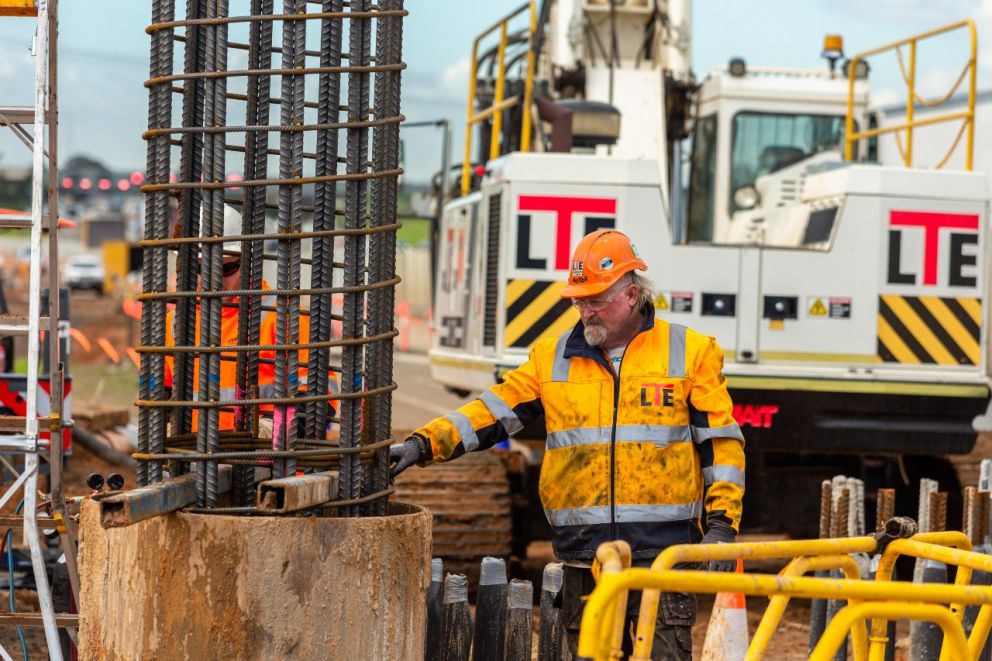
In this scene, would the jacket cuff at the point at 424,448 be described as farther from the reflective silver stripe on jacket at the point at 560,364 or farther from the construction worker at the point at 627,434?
the reflective silver stripe on jacket at the point at 560,364

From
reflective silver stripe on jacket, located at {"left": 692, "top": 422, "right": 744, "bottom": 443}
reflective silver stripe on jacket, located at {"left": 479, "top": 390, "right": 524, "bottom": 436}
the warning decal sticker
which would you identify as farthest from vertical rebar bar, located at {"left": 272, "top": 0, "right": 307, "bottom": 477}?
the warning decal sticker

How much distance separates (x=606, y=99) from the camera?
1085 cm

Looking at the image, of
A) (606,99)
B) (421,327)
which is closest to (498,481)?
(606,99)

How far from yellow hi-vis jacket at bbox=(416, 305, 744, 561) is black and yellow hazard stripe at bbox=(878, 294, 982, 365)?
3.78 metres

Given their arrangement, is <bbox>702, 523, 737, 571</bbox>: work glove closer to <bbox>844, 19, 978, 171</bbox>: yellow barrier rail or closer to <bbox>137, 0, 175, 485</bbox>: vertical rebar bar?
<bbox>137, 0, 175, 485</bbox>: vertical rebar bar

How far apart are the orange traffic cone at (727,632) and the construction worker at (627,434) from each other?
1.59 metres

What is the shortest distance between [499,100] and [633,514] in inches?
190

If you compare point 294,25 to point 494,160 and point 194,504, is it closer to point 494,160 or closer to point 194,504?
point 194,504

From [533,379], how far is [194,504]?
4.89 ft

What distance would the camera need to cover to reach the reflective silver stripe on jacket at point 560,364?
17.8 ft

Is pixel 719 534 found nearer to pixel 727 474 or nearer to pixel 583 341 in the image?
pixel 727 474

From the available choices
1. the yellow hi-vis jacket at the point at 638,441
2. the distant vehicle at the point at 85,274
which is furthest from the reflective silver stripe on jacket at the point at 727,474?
the distant vehicle at the point at 85,274

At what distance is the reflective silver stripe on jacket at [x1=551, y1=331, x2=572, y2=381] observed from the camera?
5418 mm

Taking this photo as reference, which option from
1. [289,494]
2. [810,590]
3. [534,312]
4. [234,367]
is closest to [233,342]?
[234,367]
